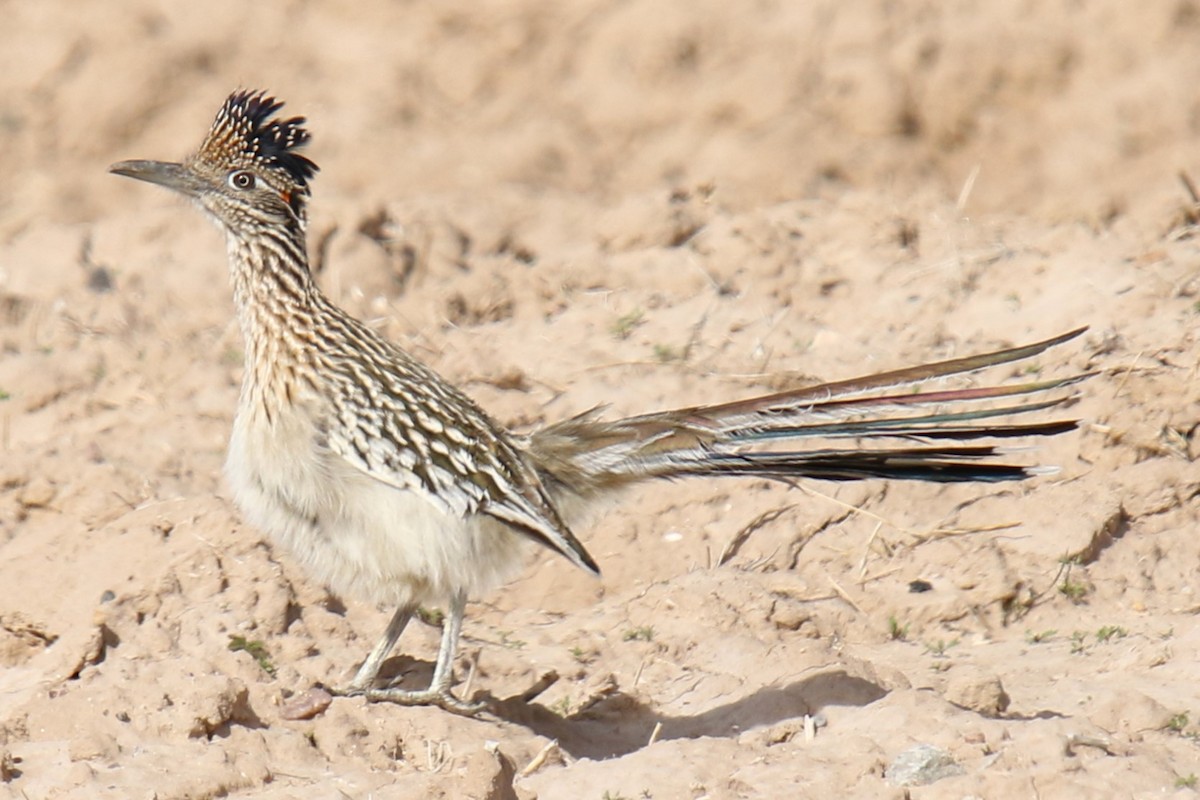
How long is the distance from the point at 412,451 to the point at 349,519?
0.26 metres

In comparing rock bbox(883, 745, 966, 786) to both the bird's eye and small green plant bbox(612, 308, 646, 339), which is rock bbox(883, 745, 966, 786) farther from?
small green plant bbox(612, 308, 646, 339)

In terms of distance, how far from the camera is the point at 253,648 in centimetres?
520

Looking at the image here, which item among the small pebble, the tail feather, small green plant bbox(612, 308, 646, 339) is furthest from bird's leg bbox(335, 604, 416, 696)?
small green plant bbox(612, 308, 646, 339)

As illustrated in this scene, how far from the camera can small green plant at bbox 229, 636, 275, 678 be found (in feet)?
16.9

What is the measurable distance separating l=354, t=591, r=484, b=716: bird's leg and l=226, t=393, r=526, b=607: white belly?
0.11 metres

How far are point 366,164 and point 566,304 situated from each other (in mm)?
1429

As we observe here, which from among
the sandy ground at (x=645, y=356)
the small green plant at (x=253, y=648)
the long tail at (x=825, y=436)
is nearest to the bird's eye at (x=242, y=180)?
the sandy ground at (x=645, y=356)

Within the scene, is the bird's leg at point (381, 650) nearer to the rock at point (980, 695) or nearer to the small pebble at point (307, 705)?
the small pebble at point (307, 705)

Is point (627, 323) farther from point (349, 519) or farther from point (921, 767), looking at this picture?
point (921, 767)

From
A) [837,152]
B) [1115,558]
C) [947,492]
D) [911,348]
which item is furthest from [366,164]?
[1115,558]

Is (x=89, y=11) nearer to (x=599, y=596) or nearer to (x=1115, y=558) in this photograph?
(x=599, y=596)

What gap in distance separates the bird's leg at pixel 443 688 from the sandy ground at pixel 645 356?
155mm

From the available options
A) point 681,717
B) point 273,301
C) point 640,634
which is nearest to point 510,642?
point 640,634

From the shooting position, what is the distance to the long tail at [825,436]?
4332 millimetres
